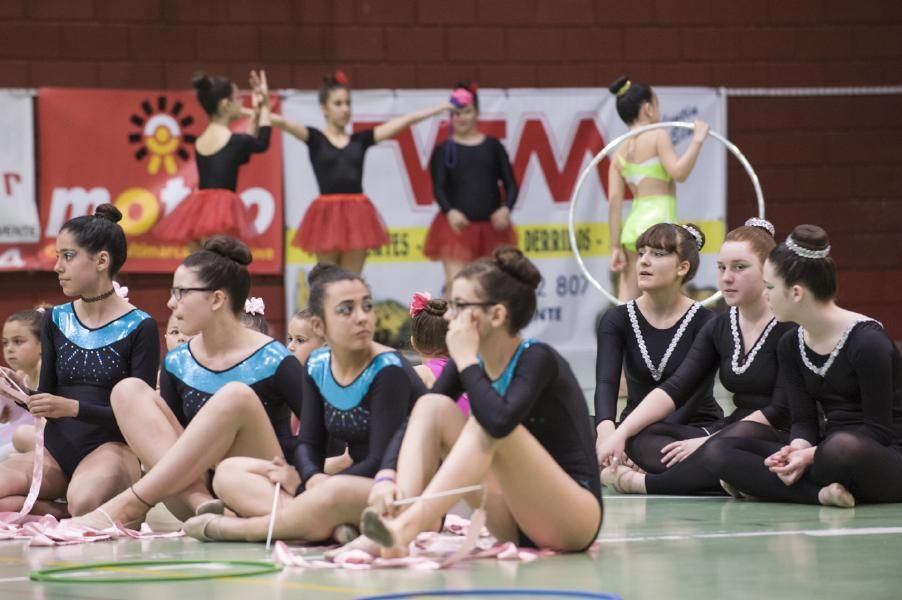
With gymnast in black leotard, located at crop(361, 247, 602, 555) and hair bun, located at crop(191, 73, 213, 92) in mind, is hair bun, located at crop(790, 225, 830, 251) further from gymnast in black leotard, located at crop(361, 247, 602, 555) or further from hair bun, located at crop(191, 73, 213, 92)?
hair bun, located at crop(191, 73, 213, 92)

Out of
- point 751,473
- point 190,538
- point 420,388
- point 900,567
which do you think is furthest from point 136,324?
point 900,567

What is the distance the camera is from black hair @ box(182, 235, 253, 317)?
4.57 metres

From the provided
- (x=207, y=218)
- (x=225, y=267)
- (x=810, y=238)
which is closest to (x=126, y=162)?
(x=207, y=218)

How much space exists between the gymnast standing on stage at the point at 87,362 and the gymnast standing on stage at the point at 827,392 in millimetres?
1890

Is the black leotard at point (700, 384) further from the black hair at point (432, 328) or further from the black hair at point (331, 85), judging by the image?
the black hair at point (331, 85)

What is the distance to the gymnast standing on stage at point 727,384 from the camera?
5043 mm

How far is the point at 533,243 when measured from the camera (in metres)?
10.2

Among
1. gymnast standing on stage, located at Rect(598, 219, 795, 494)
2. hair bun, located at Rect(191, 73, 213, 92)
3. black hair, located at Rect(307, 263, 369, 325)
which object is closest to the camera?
black hair, located at Rect(307, 263, 369, 325)

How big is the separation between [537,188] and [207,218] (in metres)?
2.20

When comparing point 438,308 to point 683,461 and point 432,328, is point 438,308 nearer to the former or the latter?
point 432,328

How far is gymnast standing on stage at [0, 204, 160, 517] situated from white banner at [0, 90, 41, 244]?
4835mm

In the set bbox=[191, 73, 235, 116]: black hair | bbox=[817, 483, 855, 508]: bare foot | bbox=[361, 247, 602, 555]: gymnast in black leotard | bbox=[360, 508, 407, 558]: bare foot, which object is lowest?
bbox=[817, 483, 855, 508]: bare foot

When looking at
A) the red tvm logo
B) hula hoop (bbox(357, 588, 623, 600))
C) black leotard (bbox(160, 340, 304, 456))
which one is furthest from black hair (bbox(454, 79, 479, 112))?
hula hoop (bbox(357, 588, 623, 600))

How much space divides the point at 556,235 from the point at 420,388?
612 centimetres
